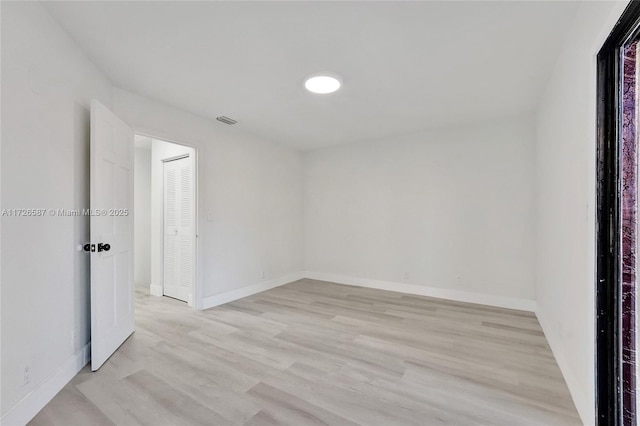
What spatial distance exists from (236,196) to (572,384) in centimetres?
403

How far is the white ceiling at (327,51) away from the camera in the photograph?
1.78 metres

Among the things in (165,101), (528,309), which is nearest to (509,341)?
(528,309)

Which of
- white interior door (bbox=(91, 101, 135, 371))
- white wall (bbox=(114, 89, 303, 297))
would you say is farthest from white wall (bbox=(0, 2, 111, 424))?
white wall (bbox=(114, 89, 303, 297))

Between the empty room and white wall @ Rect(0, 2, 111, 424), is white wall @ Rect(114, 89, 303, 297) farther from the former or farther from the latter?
white wall @ Rect(0, 2, 111, 424)

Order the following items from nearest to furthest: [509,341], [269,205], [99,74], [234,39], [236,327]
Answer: [234,39] < [99,74] < [509,341] < [236,327] < [269,205]

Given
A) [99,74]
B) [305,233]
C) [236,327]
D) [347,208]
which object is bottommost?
[236,327]

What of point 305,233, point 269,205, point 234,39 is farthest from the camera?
point 305,233

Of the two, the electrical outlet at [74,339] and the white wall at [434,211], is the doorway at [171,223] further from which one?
the white wall at [434,211]

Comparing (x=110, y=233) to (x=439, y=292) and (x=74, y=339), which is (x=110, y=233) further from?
(x=439, y=292)

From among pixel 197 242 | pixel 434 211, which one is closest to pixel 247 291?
pixel 197 242

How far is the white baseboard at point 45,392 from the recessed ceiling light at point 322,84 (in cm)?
302

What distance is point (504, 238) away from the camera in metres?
3.76

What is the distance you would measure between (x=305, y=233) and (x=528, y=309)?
12.2 ft

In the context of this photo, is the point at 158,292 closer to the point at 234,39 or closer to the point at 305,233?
the point at 305,233
